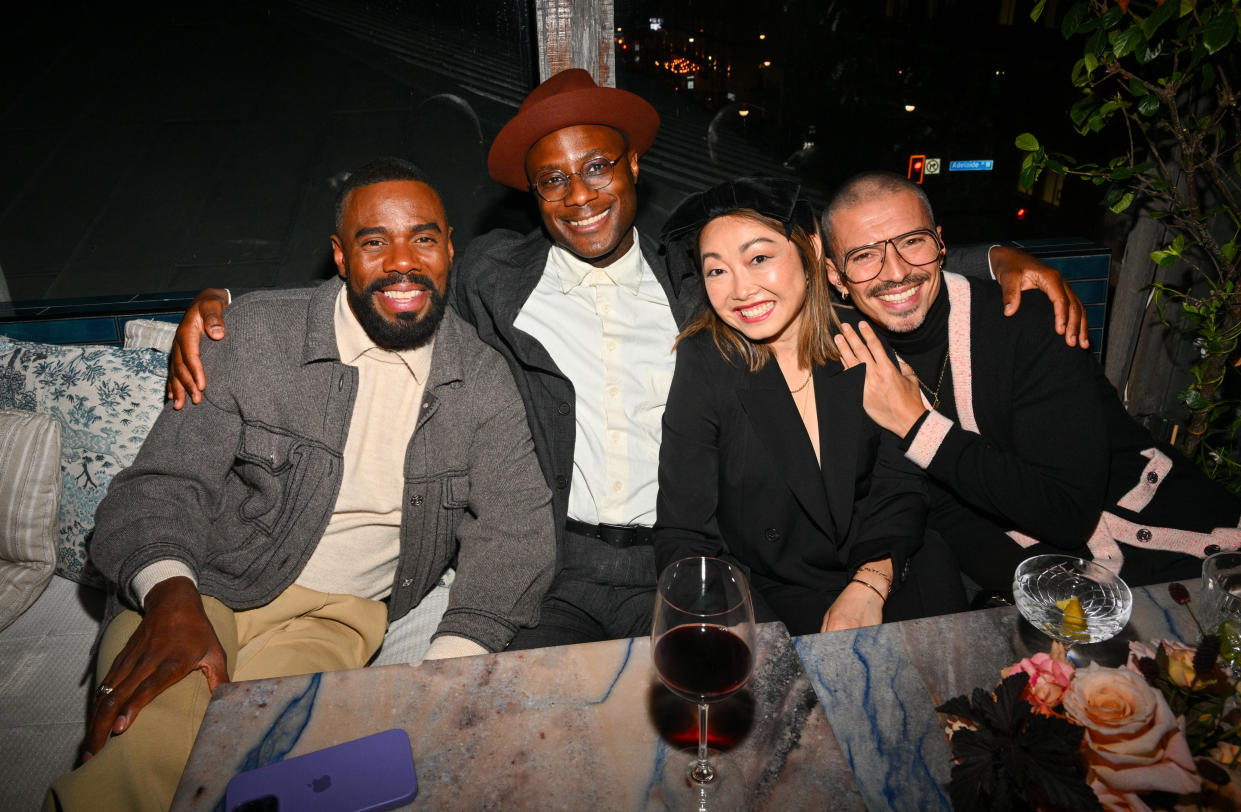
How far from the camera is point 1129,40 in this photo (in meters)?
2.47

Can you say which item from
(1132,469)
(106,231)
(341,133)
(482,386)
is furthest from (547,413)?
(106,231)

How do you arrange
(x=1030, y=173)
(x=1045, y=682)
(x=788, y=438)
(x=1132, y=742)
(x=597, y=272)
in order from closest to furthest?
(x=1132, y=742) < (x=1045, y=682) < (x=788, y=438) < (x=597, y=272) < (x=1030, y=173)

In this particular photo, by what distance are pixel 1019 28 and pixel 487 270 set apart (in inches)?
107

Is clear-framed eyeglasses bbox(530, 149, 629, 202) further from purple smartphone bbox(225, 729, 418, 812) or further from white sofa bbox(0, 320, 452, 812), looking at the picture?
purple smartphone bbox(225, 729, 418, 812)

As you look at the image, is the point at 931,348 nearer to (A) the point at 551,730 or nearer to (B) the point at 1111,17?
(B) the point at 1111,17

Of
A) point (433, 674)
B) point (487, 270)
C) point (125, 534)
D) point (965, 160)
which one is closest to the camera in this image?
point (433, 674)

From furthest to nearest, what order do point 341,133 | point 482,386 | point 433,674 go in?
1. point 341,133
2. point 482,386
3. point 433,674

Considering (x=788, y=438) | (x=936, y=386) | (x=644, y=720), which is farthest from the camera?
(x=936, y=386)

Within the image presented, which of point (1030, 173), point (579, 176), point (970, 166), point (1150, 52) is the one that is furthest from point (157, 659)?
point (970, 166)

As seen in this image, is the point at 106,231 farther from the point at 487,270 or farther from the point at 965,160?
the point at 965,160

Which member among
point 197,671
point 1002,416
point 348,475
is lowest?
point 197,671

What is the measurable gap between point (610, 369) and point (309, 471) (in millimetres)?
917

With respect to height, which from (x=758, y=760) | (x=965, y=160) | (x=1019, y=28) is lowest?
(x=758, y=760)

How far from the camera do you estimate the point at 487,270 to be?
2436 millimetres
